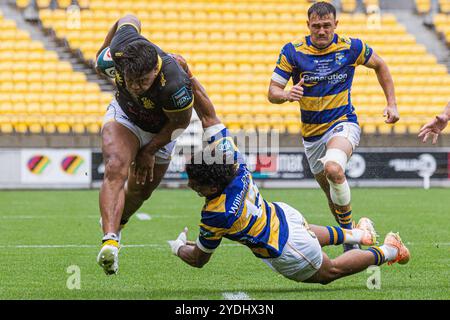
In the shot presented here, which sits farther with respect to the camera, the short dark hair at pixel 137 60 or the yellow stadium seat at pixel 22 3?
the yellow stadium seat at pixel 22 3

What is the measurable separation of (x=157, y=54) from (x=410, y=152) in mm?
14621

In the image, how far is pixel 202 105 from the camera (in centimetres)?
739

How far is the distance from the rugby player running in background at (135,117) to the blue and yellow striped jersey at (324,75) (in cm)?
141

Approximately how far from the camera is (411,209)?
14055 millimetres

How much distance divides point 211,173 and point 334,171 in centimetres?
215

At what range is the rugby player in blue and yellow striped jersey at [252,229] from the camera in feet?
18.8

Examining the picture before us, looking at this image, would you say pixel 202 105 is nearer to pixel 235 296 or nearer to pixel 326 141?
pixel 326 141

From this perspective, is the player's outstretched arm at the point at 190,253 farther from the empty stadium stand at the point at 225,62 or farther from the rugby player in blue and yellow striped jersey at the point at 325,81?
the empty stadium stand at the point at 225,62

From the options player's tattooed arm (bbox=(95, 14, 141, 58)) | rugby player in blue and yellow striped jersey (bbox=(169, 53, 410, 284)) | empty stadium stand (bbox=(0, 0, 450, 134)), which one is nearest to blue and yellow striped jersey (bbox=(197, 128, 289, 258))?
rugby player in blue and yellow striped jersey (bbox=(169, 53, 410, 284))

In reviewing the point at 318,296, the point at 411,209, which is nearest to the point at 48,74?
the point at 411,209

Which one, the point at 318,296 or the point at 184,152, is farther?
the point at 184,152

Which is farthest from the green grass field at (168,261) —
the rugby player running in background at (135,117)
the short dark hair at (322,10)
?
the short dark hair at (322,10)

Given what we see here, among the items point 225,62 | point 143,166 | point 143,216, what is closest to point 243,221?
point 143,166

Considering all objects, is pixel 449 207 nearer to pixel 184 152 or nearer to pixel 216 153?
pixel 184 152
